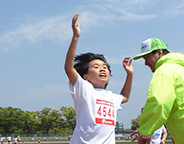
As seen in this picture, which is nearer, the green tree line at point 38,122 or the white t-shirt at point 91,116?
the white t-shirt at point 91,116

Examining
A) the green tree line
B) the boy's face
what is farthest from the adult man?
the green tree line

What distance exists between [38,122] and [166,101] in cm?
8531

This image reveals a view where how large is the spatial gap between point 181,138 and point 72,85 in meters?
1.61

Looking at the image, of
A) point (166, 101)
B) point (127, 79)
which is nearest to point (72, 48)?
point (127, 79)

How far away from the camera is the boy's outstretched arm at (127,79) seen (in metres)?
4.71

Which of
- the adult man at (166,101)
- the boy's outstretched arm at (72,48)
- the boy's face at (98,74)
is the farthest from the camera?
the boy's face at (98,74)

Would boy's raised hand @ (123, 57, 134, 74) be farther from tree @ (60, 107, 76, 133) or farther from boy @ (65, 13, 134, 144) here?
tree @ (60, 107, 76, 133)

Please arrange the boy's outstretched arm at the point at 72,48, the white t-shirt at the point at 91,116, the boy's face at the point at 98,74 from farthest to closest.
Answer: the boy's face at the point at 98,74
the white t-shirt at the point at 91,116
the boy's outstretched arm at the point at 72,48

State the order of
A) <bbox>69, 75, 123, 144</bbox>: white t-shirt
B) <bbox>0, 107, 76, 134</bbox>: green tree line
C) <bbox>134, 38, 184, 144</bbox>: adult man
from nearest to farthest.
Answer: <bbox>134, 38, 184, 144</bbox>: adult man, <bbox>69, 75, 123, 144</bbox>: white t-shirt, <bbox>0, 107, 76, 134</bbox>: green tree line

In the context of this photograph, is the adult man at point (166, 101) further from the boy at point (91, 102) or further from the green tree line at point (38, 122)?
the green tree line at point (38, 122)

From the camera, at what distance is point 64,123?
8631cm

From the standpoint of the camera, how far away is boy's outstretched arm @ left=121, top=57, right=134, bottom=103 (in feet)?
15.5

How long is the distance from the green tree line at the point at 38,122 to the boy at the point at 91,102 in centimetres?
8264

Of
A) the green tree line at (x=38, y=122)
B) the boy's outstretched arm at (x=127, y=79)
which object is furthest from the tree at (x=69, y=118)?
the boy's outstretched arm at (x=127, y=79)
